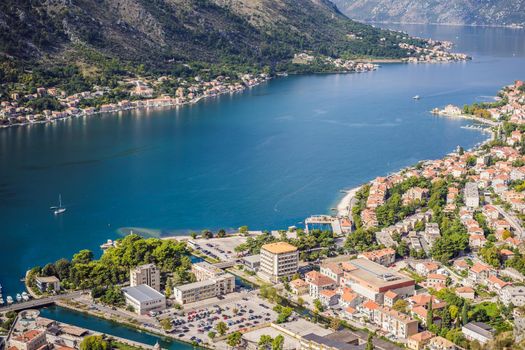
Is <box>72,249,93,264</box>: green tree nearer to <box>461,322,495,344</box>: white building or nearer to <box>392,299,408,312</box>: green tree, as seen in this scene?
<box>392,299,408,312</box>: green tree

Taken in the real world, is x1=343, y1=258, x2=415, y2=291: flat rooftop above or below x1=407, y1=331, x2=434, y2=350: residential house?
above

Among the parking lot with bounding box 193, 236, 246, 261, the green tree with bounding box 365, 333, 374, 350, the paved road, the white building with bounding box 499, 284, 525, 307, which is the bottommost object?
the paved road

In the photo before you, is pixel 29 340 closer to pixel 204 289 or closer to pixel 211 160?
pixel 204 289

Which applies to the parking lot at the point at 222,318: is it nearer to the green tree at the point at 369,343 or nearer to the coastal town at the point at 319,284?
the coastal town at the point at 319,284

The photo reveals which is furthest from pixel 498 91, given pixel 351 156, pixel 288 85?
pixel 351 156

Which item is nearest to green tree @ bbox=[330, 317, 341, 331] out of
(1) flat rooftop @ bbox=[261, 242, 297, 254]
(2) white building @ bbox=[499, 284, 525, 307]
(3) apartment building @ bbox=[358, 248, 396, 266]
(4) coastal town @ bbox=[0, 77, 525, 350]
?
(4) coastal town @ bbox=[0, 77, 525, 350]

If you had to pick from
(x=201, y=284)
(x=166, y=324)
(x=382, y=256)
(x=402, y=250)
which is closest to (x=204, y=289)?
(x=201, y=284)
